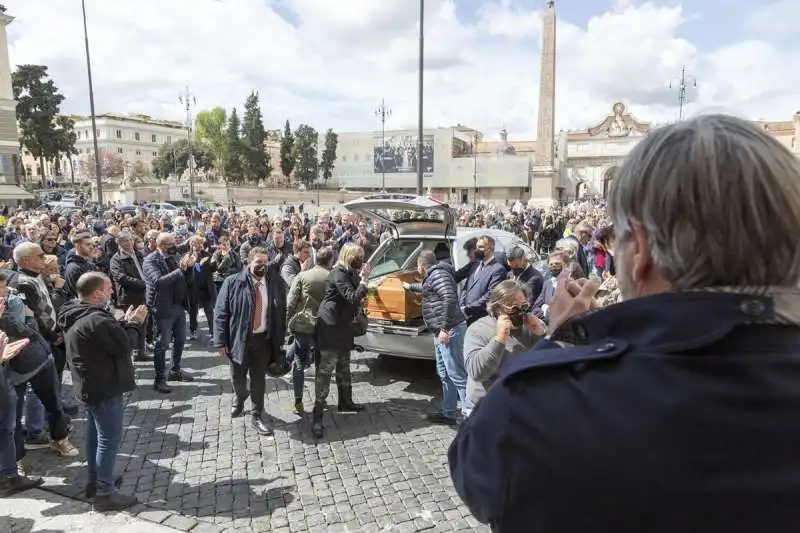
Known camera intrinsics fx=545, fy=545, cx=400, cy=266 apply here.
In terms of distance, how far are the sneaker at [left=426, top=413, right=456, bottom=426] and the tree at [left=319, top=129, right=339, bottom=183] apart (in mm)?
88819

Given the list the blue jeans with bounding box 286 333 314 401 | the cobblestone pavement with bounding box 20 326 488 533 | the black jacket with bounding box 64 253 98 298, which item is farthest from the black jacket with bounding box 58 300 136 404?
the black jacket with bounding box 64 253 98 298

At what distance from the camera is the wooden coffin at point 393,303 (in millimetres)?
6508

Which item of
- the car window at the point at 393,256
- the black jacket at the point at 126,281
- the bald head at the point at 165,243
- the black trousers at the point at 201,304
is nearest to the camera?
the black jacket at the point at 126,281

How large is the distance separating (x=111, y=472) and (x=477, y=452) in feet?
13.0

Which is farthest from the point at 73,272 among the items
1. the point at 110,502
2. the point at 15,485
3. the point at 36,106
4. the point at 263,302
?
the point at 36,106

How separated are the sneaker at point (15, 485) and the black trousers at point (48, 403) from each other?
1.41ft

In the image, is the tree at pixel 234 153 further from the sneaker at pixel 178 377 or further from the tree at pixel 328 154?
the sneaker at pixel 178 377

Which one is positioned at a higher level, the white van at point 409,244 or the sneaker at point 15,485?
the white van at point 409,244

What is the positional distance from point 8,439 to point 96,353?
3.77 ft

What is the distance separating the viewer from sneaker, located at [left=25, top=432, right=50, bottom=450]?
5074 mm

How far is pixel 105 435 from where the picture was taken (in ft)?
13.2

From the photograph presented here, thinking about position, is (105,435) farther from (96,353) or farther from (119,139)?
(119,139)

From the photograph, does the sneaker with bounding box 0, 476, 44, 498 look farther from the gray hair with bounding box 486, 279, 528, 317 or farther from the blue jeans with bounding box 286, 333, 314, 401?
the gray hair with bounding box 486, 279, 528, 317

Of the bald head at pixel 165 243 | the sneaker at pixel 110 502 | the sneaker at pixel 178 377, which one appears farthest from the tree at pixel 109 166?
the sneaker at pixel 110 502
